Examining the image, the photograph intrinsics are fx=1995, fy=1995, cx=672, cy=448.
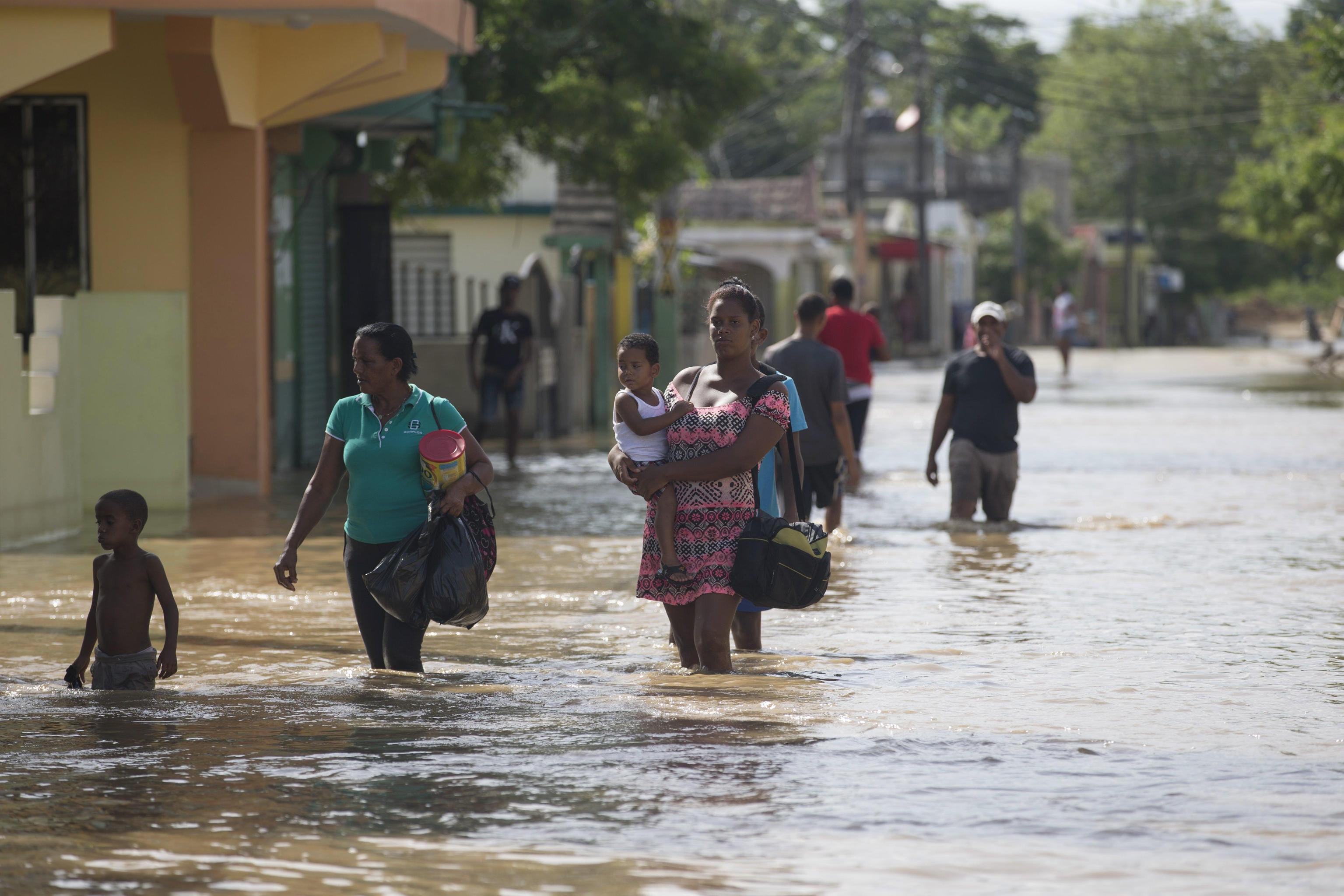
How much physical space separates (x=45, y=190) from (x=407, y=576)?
371 inches

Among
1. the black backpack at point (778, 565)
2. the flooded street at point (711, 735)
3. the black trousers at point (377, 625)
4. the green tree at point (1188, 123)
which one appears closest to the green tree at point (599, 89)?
the flooded street at point (711, 735)

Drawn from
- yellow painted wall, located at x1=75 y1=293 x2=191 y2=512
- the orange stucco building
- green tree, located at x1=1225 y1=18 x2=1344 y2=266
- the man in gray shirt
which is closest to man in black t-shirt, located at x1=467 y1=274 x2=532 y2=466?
the orange stucco building

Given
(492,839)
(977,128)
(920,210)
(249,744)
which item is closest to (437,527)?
(249,744)

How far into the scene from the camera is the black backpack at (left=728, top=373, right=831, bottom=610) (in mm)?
7445

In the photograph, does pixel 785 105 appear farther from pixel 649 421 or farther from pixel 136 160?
pixel 649 421

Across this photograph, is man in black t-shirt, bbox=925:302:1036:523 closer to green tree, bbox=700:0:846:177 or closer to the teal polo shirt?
the teal polo shirt

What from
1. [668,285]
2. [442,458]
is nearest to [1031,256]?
[668,285]

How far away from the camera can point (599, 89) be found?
22.0 metres

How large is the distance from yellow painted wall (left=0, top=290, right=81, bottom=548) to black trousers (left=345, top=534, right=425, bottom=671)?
5.44 meters

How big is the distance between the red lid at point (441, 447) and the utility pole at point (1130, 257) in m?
67.8

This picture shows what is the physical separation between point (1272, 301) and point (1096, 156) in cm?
2112

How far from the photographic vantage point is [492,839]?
546 centimetres

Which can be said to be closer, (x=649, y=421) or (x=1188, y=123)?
(x=649, y=421)

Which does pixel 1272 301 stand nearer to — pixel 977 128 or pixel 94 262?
pixel 977 128
